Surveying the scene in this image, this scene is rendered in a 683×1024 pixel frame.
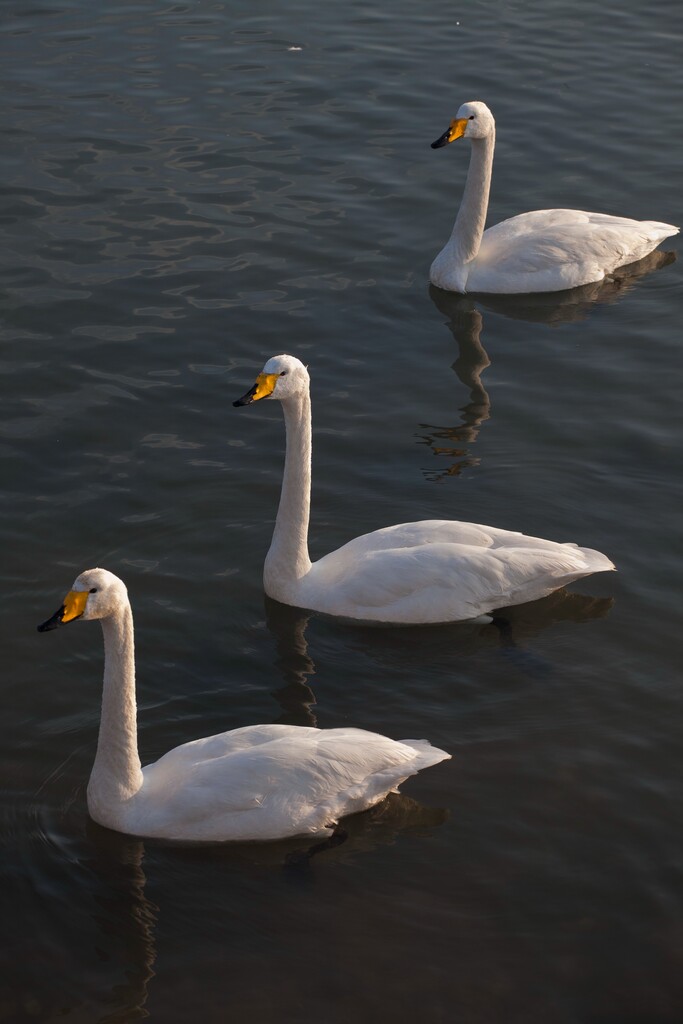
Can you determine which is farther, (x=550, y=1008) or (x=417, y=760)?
(x=417, y=760)

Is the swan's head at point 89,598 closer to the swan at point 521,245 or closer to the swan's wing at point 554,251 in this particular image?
the swan at point 521,245

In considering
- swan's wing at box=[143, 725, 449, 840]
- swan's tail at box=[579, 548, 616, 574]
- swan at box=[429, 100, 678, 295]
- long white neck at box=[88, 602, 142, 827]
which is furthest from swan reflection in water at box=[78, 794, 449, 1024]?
swan at box=[429, 100, 678, 295]

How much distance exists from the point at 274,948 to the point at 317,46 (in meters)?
14.2

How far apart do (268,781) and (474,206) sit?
783 centimetres

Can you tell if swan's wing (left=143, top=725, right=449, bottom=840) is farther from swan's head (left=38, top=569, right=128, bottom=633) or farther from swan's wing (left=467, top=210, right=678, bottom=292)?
swan's wing (left=467, top=210, right=678, bottom=292)

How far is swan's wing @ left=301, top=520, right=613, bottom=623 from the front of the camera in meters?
9.45

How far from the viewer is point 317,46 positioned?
18984mm

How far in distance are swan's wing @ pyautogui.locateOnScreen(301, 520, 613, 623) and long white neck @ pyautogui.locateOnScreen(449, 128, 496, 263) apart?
4931mm

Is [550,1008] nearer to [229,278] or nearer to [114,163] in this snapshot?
[229,278]

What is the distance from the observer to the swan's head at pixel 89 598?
7.43m

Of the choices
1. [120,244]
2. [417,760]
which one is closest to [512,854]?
[417,760]

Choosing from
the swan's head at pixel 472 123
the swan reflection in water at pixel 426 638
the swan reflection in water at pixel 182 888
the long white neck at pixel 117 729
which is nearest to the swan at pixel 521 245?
the swan's head at pixel 472 123

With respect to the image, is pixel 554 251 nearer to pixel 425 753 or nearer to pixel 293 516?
pixel 293 516

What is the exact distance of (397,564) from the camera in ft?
31.0
